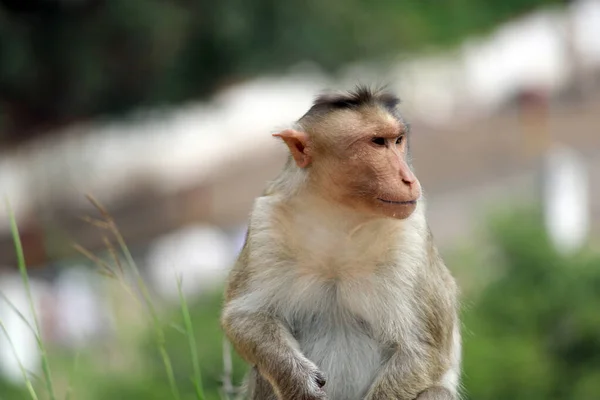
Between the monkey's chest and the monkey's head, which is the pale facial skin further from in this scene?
the monkey's chest

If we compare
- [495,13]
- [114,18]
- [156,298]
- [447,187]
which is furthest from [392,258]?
[495,13]

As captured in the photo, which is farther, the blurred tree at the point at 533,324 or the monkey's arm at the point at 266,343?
the blurred tree at the point at 533,324

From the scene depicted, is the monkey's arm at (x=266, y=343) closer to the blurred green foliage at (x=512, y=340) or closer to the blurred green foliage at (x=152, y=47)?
the blurred green foliage at (x=512, y=340)

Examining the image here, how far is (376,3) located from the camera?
13.6 meters

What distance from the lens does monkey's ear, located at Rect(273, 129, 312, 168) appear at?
4055mm

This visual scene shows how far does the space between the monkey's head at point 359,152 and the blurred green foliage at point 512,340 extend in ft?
14.3

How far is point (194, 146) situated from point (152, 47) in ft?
26.1

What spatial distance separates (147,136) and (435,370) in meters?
9.63

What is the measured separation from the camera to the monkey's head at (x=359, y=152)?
383cm

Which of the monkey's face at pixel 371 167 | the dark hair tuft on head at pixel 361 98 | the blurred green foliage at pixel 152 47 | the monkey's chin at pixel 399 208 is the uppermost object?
the dark hair tuft on head at pixel 361 98

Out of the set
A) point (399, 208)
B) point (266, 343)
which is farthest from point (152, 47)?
point (399, 208)

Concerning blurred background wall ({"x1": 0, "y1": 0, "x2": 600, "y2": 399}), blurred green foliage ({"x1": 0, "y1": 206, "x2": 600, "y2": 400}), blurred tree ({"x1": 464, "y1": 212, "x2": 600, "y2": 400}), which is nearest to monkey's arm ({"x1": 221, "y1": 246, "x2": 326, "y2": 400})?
blurred background wall ({"x1": 0, "y1": 0, "x2": 600, "y2": 399})

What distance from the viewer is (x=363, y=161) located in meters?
3.90

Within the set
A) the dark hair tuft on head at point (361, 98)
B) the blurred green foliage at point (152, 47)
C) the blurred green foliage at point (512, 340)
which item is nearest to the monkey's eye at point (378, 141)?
the dark hair tuft on head at point (361, 98)
